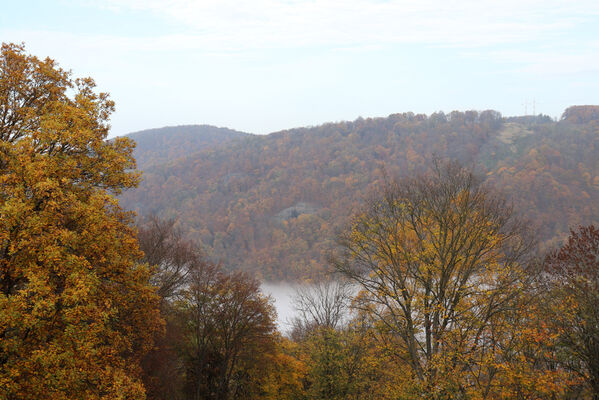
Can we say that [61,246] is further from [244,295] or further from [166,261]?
[166,261]

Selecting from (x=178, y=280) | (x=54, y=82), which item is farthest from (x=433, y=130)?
(x=54, y=82)

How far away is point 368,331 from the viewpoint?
16.1 m

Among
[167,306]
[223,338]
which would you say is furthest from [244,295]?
[167,306]

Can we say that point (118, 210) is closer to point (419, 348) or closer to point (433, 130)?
point (419, 348)

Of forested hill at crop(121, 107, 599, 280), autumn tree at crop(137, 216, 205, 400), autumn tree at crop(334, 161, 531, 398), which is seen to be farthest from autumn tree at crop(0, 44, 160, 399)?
forested hill at crop(121, 107, 599, 280)

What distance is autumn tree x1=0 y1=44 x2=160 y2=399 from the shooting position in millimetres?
9414

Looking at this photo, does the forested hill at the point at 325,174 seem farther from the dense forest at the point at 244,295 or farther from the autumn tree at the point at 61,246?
the autumn tree at the point at 61,246

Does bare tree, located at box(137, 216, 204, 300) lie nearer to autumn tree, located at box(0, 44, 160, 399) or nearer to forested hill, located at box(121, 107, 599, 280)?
autumn tree, located at box(0, 44, 160, 399)

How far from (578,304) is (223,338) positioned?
1715 cm

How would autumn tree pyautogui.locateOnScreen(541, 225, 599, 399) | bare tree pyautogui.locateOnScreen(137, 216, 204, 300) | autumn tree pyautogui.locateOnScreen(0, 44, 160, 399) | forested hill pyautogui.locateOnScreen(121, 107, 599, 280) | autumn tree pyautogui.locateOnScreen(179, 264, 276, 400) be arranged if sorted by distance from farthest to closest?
forested hill pyautogui.locateOnScreen(121, 107, 599, 280)
bare tree pyautogui.locateOnScreen(137, 216, 204, 300)
autumn tree pyautogui.locateOnScreen(179, 264, 276, 400)
autumn tree pyautogui.locateOnScreen(541, 225, 599, 399)
autumn tree pyautogui.locateOnScreen(0, 44, 160, 399)

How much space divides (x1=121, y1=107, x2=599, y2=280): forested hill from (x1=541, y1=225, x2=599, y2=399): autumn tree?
89777 mm

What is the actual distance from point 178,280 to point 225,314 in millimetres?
5059

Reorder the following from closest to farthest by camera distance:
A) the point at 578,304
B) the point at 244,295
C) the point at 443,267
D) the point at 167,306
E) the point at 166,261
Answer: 1. the point at 578,304
2. the point at 443,267
3. the point at 244,295
4. the point at 167,306
5. the point at 166,261

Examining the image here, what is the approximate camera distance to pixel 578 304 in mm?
12227
